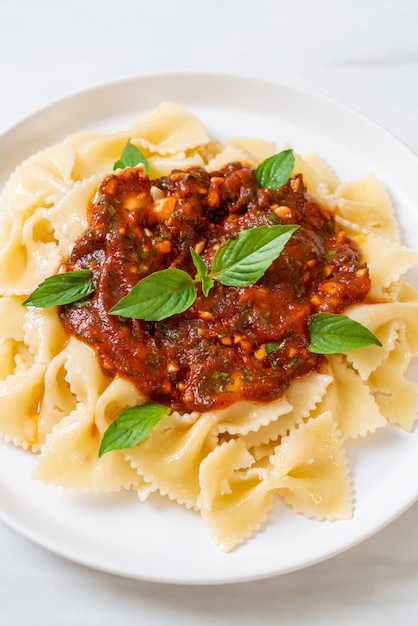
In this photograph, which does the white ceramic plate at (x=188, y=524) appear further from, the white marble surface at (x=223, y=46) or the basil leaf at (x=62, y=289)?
the white marble surface at (x=223, y=46)

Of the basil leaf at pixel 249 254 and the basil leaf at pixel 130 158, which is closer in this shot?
the basil leaf at pixel 249 254

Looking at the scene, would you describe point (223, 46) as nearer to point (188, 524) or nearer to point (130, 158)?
point (130, 158)

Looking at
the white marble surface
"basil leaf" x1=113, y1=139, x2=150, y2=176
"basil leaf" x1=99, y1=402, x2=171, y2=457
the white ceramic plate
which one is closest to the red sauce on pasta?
"basil leaf" x1=99, y1=402, x2=171, y2=457

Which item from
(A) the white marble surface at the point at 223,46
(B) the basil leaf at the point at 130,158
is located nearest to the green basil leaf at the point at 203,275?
(B) the basil leaf at the point at 130,158

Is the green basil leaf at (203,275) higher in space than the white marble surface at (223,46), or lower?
lower

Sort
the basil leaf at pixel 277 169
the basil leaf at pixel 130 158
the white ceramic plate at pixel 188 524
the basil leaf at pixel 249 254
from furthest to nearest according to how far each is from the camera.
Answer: the basil leaf at pixel 130 158, the basil leaf at pixel 277 169, the basil leaf at pixel 249 254, the white ceramic plate at pixel 188 524

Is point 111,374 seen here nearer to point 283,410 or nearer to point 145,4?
point 283,410

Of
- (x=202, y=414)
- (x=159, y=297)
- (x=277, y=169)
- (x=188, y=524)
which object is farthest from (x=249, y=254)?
(x=188, y=524)

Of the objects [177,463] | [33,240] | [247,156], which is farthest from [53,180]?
[177,463]

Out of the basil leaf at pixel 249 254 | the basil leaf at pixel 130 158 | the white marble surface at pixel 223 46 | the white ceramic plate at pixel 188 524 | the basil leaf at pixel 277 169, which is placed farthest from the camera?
the white marble surface at pixel 223 46
